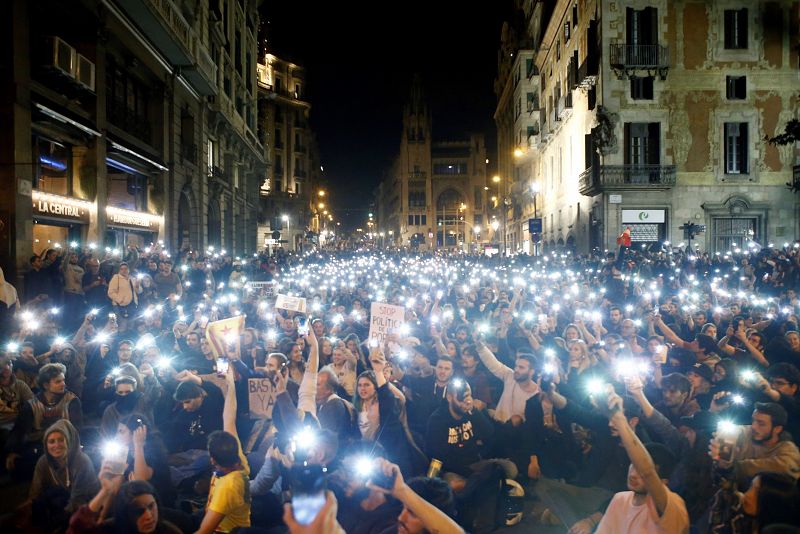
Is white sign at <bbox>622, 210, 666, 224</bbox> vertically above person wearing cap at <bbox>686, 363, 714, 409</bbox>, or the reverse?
white sign at <bbox>622, 210, 666, 224</bbox>

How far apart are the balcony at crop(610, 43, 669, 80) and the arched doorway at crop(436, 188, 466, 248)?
310 ft

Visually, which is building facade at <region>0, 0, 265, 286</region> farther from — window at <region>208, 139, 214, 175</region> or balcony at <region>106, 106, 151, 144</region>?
window at <region>208, 139, 214, 175</region>

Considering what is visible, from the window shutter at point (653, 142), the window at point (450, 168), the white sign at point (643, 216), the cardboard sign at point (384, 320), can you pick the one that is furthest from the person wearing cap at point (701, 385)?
the window at point (450, 168)

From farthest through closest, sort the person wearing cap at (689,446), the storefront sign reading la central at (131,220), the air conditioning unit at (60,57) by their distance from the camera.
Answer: the storefront sign reading la central at (131,220) < the air conditioning unit at (60,57) < the person wearing cap at (689,446)

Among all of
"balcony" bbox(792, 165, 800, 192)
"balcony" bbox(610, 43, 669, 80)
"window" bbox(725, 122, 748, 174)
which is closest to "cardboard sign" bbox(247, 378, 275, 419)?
"balcony" bbox(610, 43, 669, 80)

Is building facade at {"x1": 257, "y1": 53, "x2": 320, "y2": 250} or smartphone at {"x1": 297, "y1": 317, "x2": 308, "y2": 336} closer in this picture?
smartphone at {"x1": 297, "y1": 317, "x2": 308, "y2": 336}

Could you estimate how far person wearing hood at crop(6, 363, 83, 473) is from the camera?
21.1 ft

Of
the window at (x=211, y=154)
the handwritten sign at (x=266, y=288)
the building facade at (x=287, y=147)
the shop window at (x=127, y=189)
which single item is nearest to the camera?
the handwritten sign at (x=266, y=288)

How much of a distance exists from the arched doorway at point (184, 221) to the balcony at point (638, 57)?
23236mm

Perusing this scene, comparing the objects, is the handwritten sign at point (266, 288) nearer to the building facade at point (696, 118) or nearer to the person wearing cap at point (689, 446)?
the person wearing cap at point (689, 446)

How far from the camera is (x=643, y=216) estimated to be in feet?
110

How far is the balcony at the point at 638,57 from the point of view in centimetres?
3297

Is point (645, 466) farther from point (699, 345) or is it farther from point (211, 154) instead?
point (211, 154)

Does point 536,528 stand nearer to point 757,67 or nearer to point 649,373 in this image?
point 649,373
